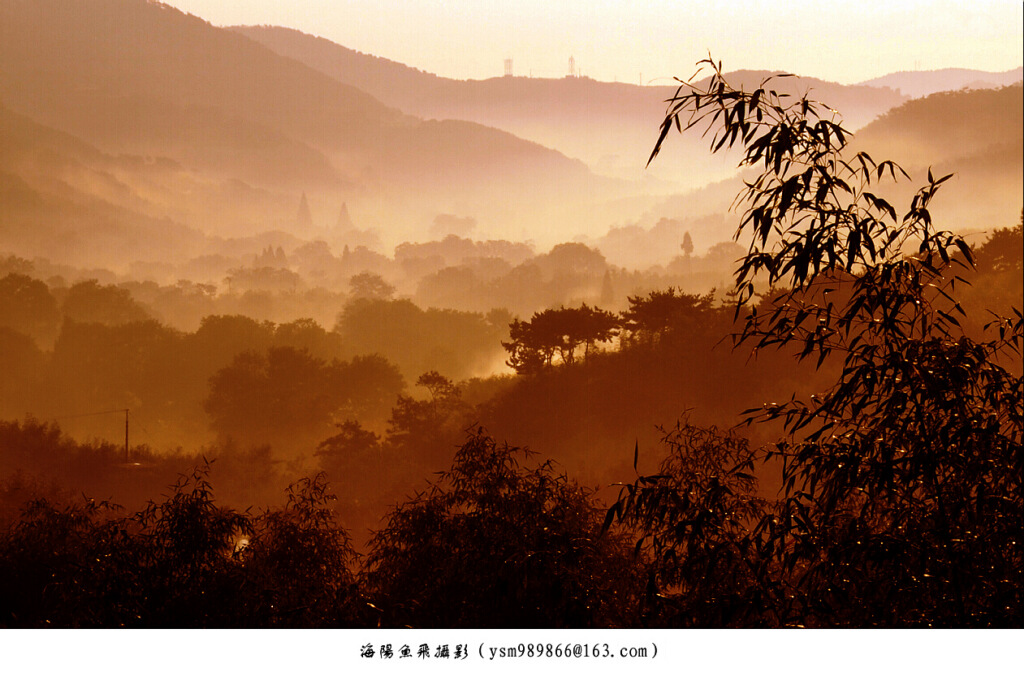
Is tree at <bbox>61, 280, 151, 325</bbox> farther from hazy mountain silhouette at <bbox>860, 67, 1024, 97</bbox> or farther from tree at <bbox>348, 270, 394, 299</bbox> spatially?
hazy mountain silhouette at <bbox>860, 67, 1024, 97</bbox>

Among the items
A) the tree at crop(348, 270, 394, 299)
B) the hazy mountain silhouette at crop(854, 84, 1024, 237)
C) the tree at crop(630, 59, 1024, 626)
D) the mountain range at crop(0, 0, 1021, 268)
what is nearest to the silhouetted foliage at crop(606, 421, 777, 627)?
the tree at crop(630, 59, 1024, 626)

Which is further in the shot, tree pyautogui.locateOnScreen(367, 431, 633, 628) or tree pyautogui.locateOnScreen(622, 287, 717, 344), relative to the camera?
tree pyautogui.locateOnScreen(622, 287, 717, 344)

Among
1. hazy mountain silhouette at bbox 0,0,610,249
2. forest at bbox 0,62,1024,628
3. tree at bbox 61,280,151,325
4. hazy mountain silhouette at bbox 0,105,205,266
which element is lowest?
forest at bbox 0,62,1024,628

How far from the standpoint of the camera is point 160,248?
16.8 ft

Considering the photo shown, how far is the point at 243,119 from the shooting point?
17.4ft

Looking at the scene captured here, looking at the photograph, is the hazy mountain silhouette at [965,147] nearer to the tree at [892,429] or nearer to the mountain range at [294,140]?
the mountain range at [294,140]

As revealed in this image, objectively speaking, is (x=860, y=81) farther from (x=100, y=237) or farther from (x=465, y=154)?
(x=100, y=237)

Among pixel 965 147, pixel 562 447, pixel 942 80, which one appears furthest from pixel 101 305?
pixel 965 147

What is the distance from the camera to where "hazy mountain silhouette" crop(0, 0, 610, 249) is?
15.8ft

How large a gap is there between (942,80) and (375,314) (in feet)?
13.4

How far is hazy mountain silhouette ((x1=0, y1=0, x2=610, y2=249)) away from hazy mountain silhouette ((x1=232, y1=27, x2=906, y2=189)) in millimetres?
109

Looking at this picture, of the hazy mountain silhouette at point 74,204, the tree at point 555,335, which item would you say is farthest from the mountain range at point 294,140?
the tree at point 555,335
